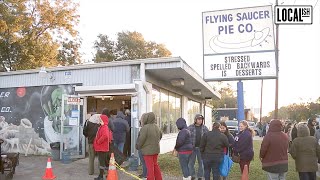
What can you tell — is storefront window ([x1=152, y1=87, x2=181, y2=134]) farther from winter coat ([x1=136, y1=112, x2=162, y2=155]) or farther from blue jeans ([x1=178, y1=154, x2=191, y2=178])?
winter coat ([x1=136, y1=112, x2=162, y2=155])

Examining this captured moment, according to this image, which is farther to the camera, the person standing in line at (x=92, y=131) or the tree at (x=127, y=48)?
the tree at (x=127, y=48)

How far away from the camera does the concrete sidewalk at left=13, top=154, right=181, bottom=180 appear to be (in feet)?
30.7

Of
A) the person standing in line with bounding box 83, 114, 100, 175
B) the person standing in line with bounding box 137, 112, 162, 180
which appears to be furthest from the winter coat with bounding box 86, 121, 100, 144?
the person standing in line with bounding box 137, 112, 162, 180

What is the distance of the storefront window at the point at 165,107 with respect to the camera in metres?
13.9

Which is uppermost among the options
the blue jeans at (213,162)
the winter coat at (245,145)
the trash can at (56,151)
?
the winter coat at (245,145)

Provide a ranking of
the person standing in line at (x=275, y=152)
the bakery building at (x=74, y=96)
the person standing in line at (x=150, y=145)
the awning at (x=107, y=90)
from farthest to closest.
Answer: the bakery building at (x=74, y=96), the awning at (x=107, y=90), the person standing in line at (x=150, y=145), the person standing in line at (x=275, y=152)

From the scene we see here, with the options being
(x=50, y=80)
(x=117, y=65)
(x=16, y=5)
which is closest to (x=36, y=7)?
(x=16, y=5)

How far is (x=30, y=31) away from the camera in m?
26.0

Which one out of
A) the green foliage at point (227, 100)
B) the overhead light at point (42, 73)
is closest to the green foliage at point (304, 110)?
the green foliage at point (227, 100)

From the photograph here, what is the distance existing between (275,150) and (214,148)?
49.0 inches

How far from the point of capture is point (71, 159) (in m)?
12.0

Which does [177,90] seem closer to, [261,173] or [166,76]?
[166,76]

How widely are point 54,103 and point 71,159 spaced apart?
8.83 feet

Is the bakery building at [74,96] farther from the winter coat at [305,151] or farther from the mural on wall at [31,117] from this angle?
the winter coat at [305,151]
